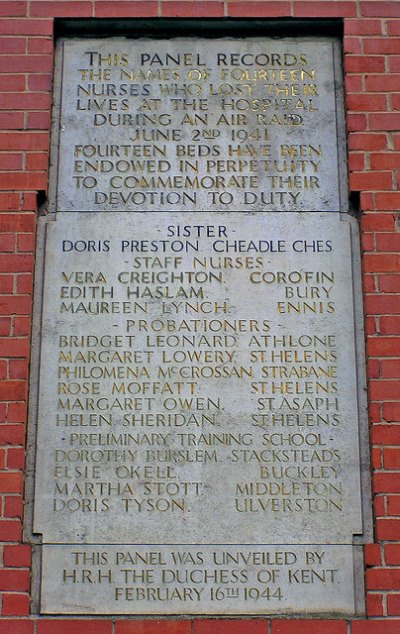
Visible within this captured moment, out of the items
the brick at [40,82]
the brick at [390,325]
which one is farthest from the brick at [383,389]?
the brick at [40,82]

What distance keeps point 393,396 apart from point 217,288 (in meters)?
1.03

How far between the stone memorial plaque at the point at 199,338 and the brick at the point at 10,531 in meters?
0.12

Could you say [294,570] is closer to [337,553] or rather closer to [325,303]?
[337,553]

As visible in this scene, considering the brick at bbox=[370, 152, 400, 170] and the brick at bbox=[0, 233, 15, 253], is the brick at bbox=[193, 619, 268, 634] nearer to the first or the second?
the brick at bbox=[0, 233, 15, 253]

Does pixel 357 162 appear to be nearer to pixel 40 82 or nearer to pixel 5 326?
pixel 40 82

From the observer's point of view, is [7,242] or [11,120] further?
[11,120]

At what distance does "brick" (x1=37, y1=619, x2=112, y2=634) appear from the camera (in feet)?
15.5

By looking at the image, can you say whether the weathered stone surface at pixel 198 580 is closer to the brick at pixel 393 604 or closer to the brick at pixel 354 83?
the brick at pixel 393 604

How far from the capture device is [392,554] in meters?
4.82

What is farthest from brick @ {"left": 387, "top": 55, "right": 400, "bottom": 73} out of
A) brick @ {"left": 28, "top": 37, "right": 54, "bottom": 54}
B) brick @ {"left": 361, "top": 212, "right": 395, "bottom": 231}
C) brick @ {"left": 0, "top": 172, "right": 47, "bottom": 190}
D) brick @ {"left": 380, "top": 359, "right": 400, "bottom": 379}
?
brick @ {"left": 0, "top": 172, "right": 47, "bottom": 190}

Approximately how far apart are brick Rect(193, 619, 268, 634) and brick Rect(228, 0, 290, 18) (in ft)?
10.5

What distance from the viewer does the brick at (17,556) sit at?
4.83m

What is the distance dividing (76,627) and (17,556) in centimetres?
42

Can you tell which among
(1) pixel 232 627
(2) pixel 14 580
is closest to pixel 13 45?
(2) pixel 14 580
